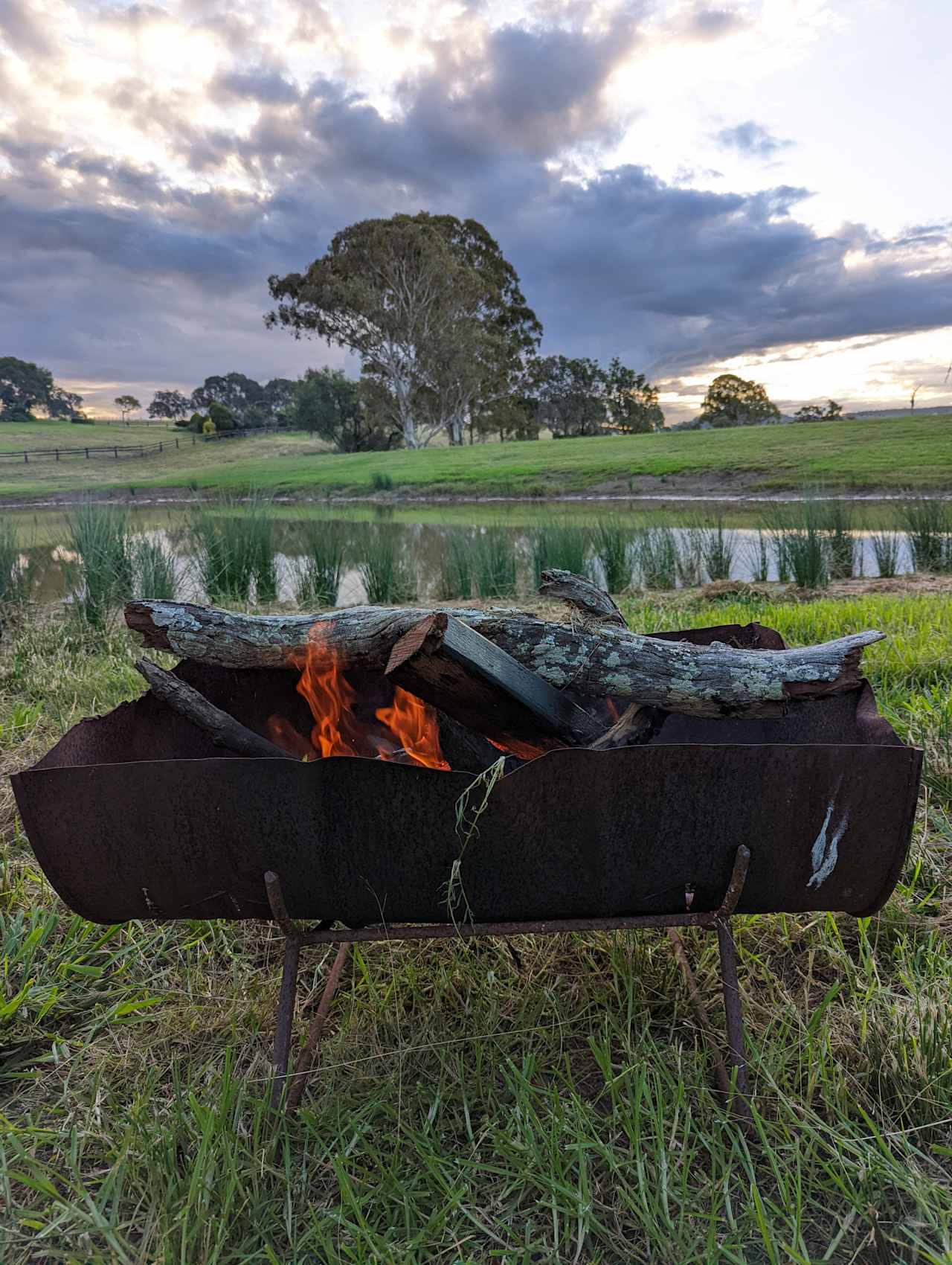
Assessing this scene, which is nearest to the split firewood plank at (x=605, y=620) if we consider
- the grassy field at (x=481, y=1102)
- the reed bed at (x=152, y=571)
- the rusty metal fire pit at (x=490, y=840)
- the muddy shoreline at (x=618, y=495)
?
the rusty metal fire pit at (x=490, y=840)

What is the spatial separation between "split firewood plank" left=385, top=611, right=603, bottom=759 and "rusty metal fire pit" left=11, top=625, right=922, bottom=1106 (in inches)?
6.9

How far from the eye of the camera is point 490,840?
110 centimetres

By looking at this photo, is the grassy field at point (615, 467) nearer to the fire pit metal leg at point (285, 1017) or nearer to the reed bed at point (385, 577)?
the reed bed at point (385, 577)

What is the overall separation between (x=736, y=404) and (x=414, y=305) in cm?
3048

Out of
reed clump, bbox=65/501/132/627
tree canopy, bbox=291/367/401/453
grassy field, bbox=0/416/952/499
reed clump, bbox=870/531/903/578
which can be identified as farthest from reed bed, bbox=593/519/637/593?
tree canopy, bbox=291/367/401/453

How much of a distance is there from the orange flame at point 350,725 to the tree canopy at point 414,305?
27.9 meters

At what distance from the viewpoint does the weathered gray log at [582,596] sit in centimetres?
150

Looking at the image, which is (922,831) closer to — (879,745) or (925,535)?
(879,745)

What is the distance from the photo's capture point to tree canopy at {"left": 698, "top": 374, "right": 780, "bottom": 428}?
162ft

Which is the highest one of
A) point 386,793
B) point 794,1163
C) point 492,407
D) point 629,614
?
point 492,407

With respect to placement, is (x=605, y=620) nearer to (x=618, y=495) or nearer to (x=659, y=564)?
(x=659, y=564)

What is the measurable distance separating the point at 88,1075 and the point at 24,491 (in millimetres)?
24760

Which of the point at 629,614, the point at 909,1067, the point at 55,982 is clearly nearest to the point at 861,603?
the point at 629,614

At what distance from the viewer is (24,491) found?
21.7 meters
